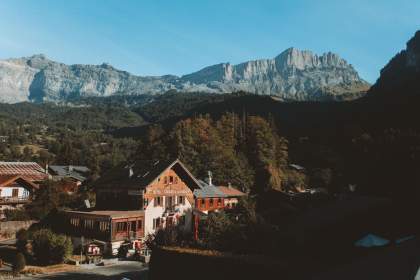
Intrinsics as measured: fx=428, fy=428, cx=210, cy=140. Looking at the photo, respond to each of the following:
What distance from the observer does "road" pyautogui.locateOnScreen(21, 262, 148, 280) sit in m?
32.1

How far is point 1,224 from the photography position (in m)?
50.3

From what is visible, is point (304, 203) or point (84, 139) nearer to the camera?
point (304, 203)

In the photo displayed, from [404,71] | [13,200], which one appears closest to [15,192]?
[13,200]

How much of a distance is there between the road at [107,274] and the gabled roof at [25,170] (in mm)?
55183

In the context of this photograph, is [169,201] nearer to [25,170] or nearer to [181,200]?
[181,200]

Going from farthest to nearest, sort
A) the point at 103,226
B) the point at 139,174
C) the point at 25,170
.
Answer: the point at 25,170 → the point at 139,174 → the point at 103,226

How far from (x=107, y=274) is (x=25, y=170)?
2529 inches

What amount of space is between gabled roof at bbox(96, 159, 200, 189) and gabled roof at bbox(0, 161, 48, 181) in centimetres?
3842

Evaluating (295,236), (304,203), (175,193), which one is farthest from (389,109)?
(295,236)

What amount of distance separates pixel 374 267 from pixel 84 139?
17167cm

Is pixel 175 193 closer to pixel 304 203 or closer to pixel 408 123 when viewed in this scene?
pixel 304 203

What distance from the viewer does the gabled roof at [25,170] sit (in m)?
85.4

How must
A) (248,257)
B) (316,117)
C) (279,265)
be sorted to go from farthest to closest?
1. (316,117)
2. (248,257)
3. (279,265)

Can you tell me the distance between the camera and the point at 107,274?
33.7m
